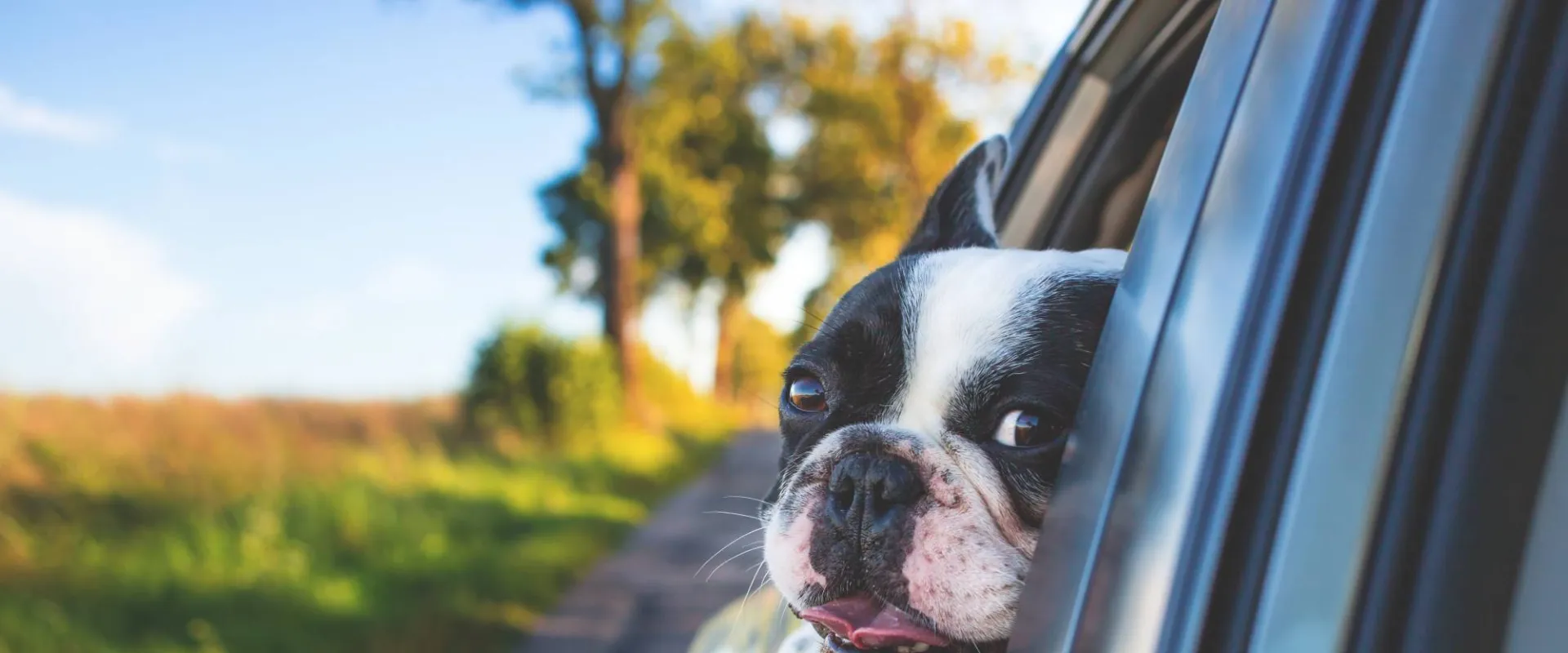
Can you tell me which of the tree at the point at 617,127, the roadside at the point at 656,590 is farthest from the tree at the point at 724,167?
the roadside at the point at 656,590

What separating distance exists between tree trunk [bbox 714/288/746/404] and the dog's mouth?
2915cm

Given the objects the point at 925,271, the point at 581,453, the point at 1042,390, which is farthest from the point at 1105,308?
the point at 581,453

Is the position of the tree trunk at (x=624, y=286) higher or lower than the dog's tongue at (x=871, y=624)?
higher

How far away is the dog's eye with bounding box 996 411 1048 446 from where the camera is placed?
1465 millimetres

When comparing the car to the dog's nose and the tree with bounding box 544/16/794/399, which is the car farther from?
the tree with bounding box 544/16/794/399

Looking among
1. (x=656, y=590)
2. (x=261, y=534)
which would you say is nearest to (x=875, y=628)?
(x=261, y=534)

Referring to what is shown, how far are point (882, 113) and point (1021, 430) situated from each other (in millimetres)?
22831

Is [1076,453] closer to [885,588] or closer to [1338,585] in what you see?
[1338,585]

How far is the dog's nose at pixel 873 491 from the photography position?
1381 mm

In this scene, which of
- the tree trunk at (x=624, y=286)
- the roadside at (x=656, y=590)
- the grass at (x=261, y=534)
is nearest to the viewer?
the grass at (x=261, y=534)

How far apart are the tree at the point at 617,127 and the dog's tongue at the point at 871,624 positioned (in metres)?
15.5

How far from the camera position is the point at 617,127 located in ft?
55.8

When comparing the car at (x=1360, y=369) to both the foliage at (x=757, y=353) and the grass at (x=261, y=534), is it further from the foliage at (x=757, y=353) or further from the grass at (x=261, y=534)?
Answer: the foliage at (x=757, y=353)

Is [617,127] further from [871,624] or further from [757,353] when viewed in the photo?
[757,353]
